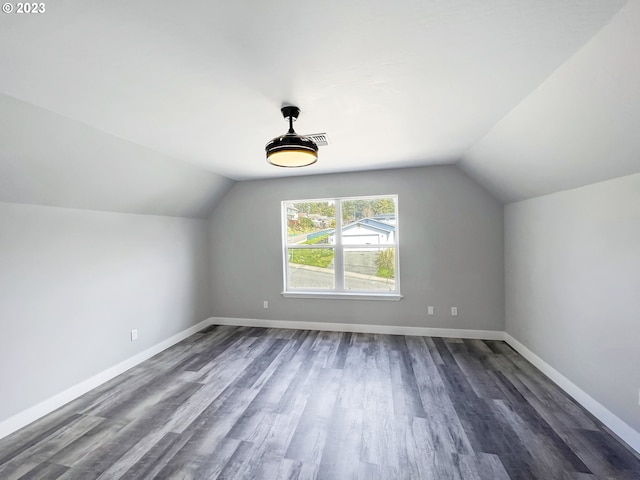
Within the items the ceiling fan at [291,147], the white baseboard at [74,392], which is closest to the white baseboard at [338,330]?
the white baseboard at [74,392]

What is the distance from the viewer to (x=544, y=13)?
46.1 inches

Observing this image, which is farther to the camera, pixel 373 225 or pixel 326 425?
pixel 373 225

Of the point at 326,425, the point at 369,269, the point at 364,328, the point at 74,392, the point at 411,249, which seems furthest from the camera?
the point at 369,269

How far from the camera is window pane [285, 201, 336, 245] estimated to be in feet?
14.4

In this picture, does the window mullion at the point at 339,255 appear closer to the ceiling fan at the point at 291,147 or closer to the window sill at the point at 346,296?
the window sill at the point at 346,296

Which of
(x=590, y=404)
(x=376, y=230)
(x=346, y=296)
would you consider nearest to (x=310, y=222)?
(x=376, y=230)

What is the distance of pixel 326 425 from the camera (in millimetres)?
2182

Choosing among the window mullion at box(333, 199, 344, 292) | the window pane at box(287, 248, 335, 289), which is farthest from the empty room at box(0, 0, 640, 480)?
the window pane at box(287, 248, 335, 289)

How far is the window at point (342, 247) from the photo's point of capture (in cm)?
417

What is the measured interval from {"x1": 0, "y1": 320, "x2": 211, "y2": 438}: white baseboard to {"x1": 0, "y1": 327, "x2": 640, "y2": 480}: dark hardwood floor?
83 millimetres

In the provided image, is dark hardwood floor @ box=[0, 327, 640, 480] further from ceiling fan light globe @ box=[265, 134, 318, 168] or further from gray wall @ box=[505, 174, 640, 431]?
ceiling fan light globe @ box=[265, 134, 318, 168]

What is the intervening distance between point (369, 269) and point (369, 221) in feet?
2.44

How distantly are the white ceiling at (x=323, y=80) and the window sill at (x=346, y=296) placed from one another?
223 cm

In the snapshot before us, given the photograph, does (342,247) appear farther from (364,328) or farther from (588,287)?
(588,287)
